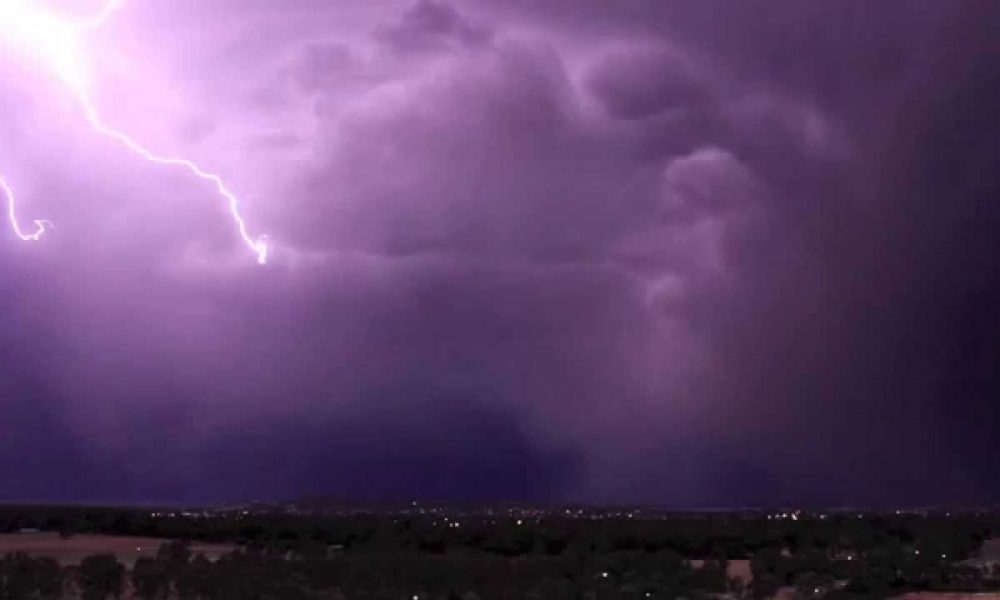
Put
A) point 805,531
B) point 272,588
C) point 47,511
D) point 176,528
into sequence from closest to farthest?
point 272,588 < point 805,531 < point 176,528 < point 47,511

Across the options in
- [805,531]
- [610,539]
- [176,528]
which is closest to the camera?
[610,539]

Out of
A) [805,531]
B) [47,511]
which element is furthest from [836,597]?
[47,511]

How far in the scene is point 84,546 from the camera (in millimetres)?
83250

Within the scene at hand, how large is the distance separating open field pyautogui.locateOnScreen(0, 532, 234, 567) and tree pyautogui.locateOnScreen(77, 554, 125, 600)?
1132 centimetres

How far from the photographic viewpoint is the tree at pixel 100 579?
52.1m

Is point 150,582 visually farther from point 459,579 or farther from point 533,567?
point 533,567

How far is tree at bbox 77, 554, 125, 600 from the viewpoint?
5215 cm

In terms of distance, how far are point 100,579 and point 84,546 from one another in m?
31.6

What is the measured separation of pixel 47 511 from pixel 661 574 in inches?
3196

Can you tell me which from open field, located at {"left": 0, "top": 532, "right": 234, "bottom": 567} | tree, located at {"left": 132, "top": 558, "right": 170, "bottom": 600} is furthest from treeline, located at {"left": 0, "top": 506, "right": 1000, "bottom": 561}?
tree, located at {"left": 132, "top": 558, "right": 170, "bottom": 600}

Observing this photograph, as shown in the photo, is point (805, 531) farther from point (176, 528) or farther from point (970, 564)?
point (176, 528)

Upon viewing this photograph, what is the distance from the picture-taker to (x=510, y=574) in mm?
52969

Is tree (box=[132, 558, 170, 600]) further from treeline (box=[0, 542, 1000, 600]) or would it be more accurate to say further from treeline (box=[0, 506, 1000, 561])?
treeline (box=[0, 506, 1000, 561])

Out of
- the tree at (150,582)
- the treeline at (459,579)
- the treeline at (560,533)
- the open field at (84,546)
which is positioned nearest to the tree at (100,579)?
the treeline at (459,579)
